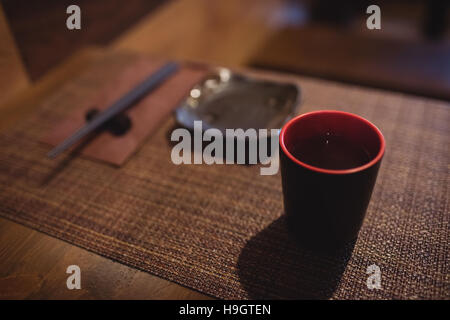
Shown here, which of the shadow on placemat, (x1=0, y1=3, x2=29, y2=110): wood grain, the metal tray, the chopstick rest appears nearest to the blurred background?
(x1=0, y1=3, x2=29, y2=110): wood grain

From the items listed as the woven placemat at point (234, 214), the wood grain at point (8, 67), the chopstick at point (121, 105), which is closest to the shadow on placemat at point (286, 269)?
the woven placemat at point (234, 214)

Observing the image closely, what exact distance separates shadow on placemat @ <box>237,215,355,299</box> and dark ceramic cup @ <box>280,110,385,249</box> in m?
0.02

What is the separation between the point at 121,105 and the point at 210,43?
2.01ft

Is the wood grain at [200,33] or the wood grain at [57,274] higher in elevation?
the wood grain at [200,33]

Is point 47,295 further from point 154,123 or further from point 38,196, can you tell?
point 154,123

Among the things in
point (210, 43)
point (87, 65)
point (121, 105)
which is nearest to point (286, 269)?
point (121, 105)

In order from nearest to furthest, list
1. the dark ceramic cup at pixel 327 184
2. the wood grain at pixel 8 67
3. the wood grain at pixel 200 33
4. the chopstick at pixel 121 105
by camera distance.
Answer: the dark ceramic cup at pixel 327 184, the chopstick at pixel 121 105, the wood grain at pixel 8 67, the wood grain at pixel 200 33

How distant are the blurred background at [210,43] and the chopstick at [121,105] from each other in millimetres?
248

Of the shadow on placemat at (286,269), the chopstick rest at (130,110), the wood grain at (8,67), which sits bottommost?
the shadow on placemat at (286,269)

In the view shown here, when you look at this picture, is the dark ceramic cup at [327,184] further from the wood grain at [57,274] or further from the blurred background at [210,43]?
the blurred background at [210,43]

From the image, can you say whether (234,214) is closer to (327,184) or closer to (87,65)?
(327,184)

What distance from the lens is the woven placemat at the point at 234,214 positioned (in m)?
0.43

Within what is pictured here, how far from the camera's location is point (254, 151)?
59cm

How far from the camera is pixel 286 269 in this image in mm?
433
